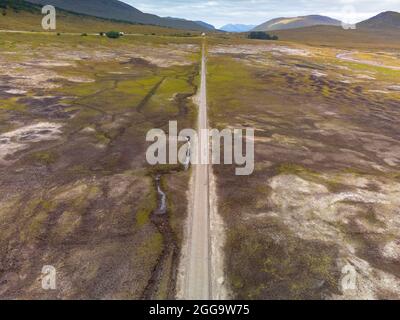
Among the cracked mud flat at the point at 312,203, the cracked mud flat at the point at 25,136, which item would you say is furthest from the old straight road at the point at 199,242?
the cracked mud flat at the point at 25,136

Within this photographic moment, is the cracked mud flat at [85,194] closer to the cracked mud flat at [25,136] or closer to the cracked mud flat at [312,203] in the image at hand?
the cracked mud flat at [25,136]

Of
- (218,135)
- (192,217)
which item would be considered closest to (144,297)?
(192,217)

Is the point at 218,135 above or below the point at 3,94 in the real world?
below

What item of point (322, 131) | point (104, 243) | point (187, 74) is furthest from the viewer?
point (187, 74)

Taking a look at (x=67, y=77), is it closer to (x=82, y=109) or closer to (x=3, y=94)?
(x=3, y=94)

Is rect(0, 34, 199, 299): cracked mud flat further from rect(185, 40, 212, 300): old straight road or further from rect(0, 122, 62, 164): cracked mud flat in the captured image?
rect(185, 40, 212, 300): old straight road

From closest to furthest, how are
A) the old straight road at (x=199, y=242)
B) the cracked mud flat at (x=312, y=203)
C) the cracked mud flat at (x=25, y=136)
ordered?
1. the old straight road at (x=199, y=242)
2. the cracked mud flat at (x=312, y=203)
3. the cracked mud flat at (x=25, y=136)
